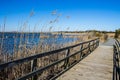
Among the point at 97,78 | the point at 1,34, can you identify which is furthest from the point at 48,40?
the point at 97,78

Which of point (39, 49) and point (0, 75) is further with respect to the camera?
point (39, 49)

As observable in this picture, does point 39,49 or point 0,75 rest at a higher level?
point 39,49

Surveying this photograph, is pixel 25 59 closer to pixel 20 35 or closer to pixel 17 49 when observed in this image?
pixel 17 49

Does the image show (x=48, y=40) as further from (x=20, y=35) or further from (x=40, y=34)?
(x=20, y=35)

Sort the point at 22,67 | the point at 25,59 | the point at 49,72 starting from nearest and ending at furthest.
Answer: the point at 25,59 < the point at 22,67 < the point at 49,72

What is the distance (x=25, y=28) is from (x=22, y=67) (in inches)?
61.5

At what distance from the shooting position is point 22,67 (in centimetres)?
406

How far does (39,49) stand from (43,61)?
0.45 metres

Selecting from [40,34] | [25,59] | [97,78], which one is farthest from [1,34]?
[97,78]

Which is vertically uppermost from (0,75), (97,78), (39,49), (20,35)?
(20,35)

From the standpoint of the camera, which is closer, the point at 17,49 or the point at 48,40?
the point at 17,49

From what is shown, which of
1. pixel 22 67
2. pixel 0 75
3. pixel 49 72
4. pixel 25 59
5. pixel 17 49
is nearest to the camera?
pixel 25 59

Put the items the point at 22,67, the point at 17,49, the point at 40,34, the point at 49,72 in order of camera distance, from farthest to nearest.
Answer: the point at 40,34, the point at 49,72, the point at 17,49, the point at 22,67

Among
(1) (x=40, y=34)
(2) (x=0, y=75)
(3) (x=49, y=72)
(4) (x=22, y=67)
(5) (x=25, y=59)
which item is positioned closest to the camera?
(5) (x=25, y=59)
